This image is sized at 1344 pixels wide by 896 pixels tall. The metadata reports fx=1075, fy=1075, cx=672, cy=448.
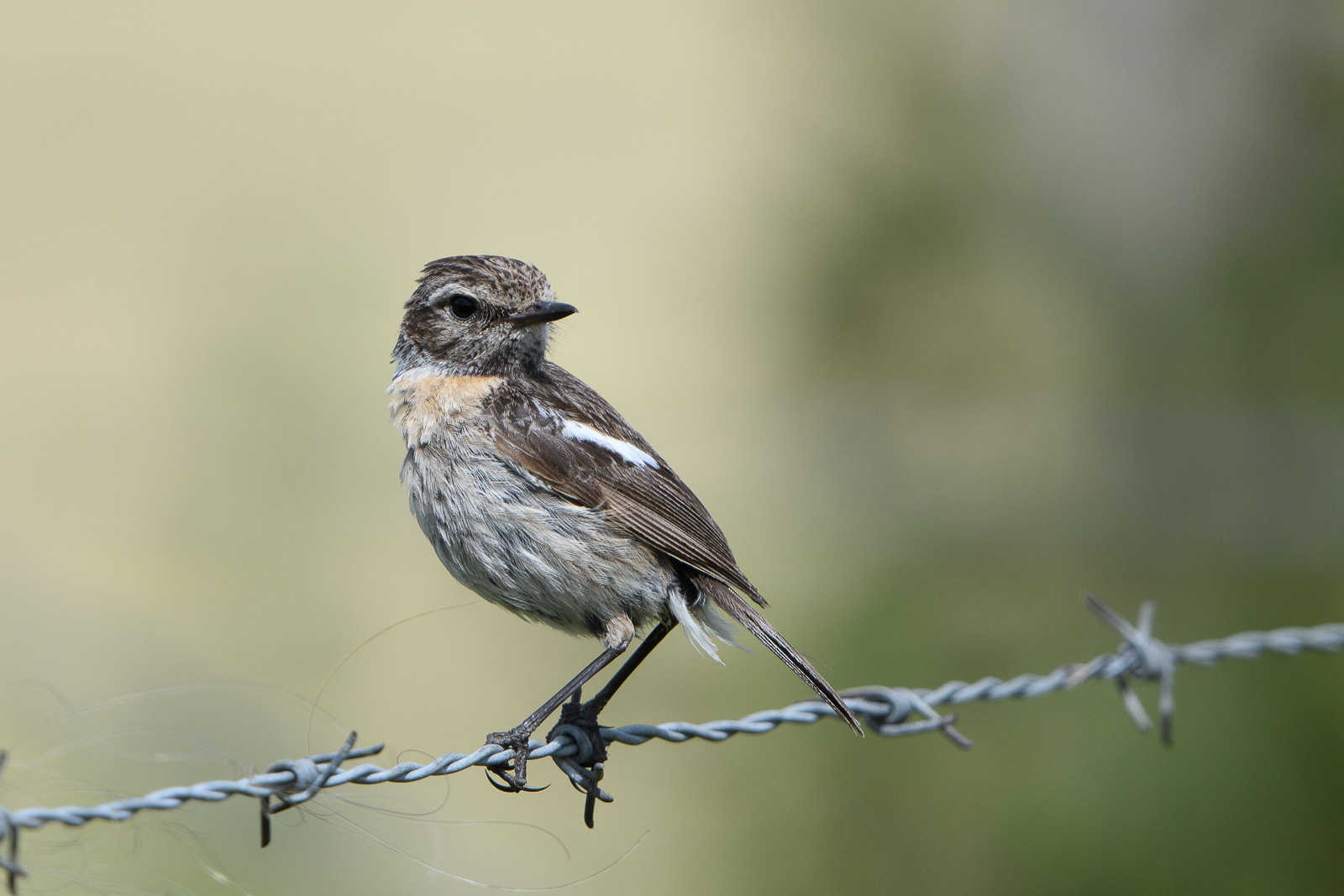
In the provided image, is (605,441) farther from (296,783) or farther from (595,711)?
(296,783)

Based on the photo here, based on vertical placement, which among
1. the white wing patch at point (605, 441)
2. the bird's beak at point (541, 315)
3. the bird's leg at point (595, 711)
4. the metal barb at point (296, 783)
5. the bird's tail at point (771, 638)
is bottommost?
the bird's leg at point (595, 711)

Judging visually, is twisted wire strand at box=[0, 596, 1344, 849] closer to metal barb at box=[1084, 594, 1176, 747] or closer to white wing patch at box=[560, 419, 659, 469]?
metal barb at box=[1084, 594, 1176, 747]

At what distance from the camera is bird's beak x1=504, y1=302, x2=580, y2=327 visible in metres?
3.84

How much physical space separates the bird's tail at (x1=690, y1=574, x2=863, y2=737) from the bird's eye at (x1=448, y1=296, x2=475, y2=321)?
1288 mm

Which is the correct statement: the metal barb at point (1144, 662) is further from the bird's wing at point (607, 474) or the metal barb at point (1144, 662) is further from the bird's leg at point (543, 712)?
the bird's leg at point (543, 712)

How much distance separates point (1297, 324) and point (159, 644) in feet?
27.7

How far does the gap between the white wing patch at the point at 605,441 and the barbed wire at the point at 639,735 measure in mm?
928

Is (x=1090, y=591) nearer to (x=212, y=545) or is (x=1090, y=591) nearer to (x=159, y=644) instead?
(x=212, y=545)

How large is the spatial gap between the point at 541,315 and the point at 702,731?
1611 mm

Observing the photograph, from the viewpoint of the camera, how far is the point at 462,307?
4.00 metres

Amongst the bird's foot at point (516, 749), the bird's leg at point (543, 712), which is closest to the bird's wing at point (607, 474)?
the bird's leg at point (543, 712)

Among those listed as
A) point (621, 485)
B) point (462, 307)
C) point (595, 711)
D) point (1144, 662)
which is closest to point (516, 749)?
point (595, 711)

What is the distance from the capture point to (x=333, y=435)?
669cm

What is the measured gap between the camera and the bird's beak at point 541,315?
12.6ft
